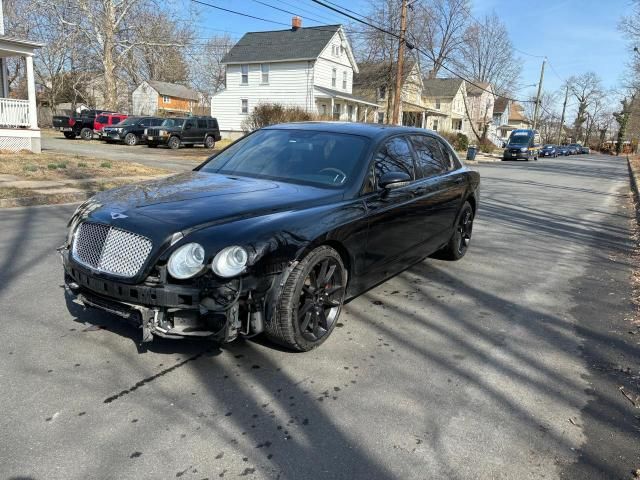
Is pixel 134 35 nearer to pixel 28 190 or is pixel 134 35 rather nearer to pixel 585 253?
pixel 28 190

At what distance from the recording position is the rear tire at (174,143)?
26125mm

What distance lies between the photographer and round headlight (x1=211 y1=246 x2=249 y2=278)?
2.92m

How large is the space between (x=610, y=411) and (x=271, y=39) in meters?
40.5

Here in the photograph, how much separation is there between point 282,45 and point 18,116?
24.5 m

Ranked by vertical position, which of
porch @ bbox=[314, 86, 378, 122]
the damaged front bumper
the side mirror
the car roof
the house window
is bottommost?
the damaged front bumper

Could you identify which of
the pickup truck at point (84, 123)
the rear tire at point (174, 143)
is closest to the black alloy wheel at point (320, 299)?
the rear tire at point (174, 143)

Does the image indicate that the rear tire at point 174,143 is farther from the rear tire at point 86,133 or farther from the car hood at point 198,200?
the car hood at point 198,200

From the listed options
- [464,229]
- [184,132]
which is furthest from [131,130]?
[464,229]

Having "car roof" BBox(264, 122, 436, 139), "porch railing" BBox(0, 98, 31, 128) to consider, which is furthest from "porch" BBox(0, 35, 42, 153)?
"car roof" BBox(264, 122, 436, 139)

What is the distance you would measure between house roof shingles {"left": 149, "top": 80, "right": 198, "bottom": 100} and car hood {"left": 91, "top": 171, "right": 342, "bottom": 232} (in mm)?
60135

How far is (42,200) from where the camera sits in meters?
9.21

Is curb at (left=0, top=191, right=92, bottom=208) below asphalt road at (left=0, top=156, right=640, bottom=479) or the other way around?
the other way around

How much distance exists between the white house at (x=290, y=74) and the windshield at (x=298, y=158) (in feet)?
107

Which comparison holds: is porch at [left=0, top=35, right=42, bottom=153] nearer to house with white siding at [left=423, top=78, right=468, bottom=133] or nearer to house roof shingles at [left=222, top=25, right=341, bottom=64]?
house roof shingles at [left=222, top=25, right=341, bottom=64]
